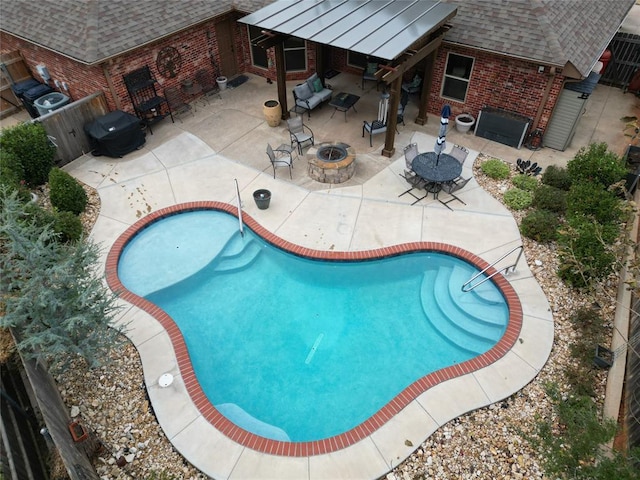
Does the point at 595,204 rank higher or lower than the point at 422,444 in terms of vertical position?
higher

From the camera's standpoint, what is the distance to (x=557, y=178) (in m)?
10.6

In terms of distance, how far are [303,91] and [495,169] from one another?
6.22 m

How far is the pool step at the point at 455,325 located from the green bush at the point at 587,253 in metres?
1.87

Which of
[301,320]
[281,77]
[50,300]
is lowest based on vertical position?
[301,320]

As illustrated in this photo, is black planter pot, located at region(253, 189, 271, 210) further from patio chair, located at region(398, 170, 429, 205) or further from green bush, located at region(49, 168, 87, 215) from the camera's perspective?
green bush, located at region(49, 168, 87, 215)

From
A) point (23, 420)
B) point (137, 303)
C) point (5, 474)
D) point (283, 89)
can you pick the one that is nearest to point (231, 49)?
point (283, 89)

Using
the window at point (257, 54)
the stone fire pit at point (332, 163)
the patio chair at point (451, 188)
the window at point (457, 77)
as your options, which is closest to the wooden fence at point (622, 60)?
the window at point (457, 77)

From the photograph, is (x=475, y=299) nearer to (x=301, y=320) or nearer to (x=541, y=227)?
(x=541, y=227)

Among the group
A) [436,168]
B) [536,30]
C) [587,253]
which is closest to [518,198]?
[436,168]

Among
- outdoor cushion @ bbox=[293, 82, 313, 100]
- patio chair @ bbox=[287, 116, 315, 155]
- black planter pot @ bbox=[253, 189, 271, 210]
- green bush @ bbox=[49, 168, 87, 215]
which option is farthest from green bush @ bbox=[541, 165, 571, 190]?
green bush @ bbox=[49, 168, 87, 215]

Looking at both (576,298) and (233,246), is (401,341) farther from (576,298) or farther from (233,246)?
(233,246)

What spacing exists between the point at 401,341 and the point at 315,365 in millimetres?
1709

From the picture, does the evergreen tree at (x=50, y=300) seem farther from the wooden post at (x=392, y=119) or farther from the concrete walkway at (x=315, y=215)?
the wooden post at (x=392, y=119)

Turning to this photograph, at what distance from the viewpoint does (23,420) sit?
236 inches
